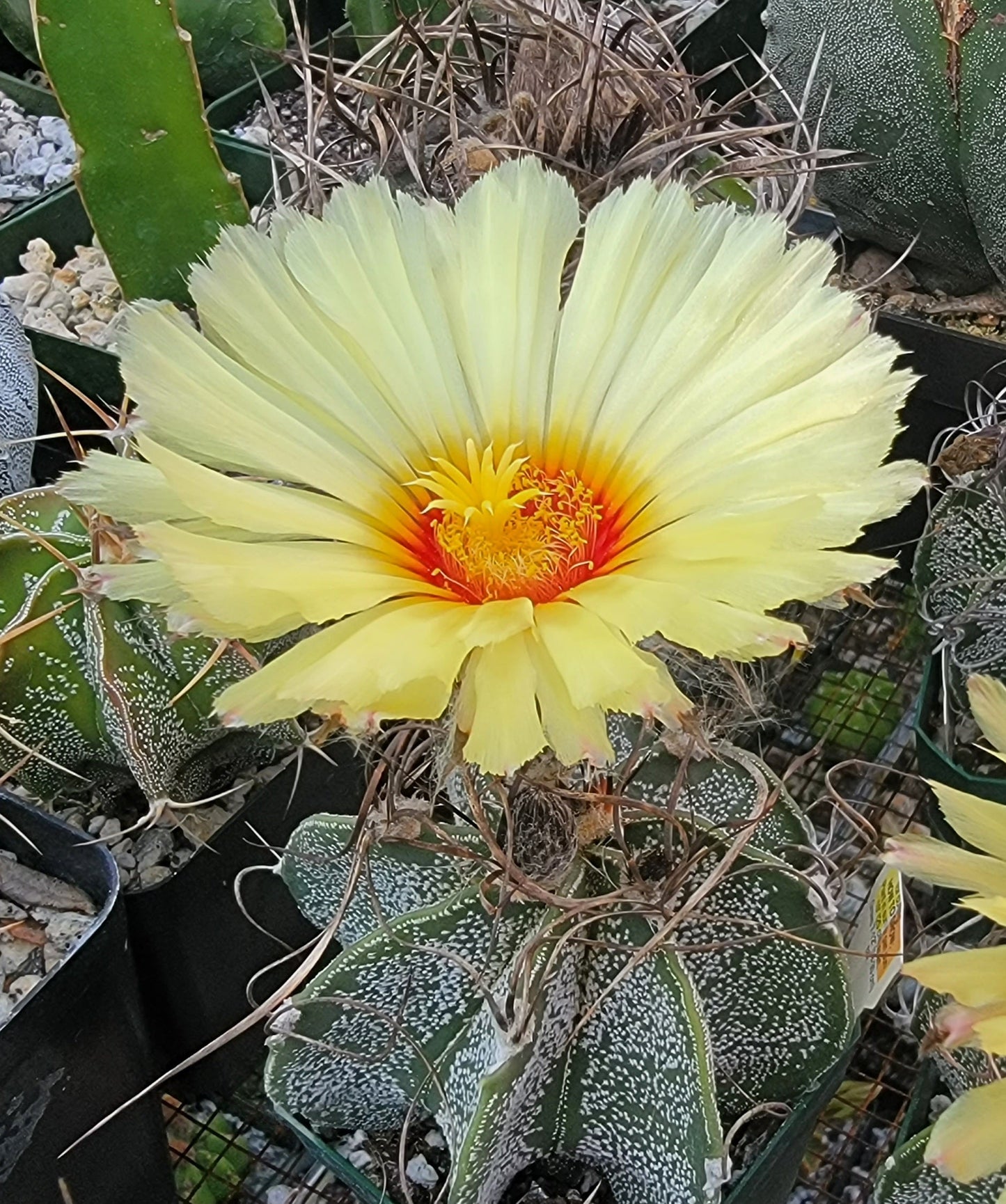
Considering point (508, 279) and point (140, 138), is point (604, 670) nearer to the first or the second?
point (508, 279)

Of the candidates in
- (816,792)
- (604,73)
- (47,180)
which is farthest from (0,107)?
(816,792)

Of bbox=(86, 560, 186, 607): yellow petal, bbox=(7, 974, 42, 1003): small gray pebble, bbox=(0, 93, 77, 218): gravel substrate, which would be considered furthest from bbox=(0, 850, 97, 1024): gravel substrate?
bbox=(0, 93, 77, 218): gravel substrate

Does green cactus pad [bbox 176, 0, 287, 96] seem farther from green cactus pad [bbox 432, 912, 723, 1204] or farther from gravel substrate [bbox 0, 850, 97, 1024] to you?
green cactus pad [bbox 432, 912, 723, 1204]

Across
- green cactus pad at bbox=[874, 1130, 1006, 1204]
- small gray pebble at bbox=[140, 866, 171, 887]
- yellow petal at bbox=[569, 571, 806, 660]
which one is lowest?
green cactus pad at bbox=[874, 1130, 1006, 1204]

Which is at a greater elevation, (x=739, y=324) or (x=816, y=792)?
(x=739, y=324)

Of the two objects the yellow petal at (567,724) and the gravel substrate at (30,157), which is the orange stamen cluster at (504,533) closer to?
the yellow petal at (567,724)

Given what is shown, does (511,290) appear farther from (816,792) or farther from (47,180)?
(47,180)

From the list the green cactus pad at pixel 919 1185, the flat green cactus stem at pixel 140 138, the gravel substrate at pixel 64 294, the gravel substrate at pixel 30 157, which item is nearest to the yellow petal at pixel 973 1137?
the green cactus pad at pixel 919 1185
